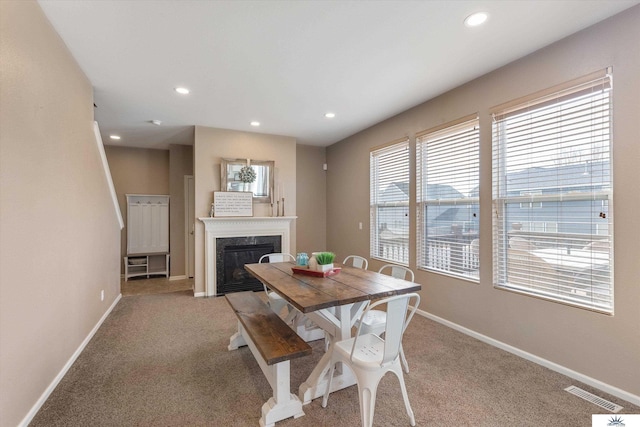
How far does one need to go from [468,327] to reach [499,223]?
117cm

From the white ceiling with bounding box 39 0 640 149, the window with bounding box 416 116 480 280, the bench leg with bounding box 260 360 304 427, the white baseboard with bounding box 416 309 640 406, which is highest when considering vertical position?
the white ceiling with bounding box 39 0 640 149

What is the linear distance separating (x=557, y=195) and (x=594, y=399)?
58.4 inches

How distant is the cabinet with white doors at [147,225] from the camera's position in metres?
5.64

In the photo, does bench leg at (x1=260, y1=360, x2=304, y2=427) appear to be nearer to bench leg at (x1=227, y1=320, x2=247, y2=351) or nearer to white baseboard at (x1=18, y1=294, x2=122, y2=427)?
bench leg at (x1=227, y1=320, x2=247, y2=351)

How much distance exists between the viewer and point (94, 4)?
1.89 m

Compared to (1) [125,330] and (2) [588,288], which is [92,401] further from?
(2) [588,288]

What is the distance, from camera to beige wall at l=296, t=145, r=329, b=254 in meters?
5.81

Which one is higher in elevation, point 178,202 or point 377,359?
point 178,202

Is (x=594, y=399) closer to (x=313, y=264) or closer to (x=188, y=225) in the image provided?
(x=313, y=264)

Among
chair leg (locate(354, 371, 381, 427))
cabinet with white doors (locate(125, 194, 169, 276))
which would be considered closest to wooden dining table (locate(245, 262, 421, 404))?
chair leg (locate(354, 371, 381, 427))

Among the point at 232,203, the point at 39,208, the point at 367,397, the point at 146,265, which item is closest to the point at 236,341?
the point at 367,397

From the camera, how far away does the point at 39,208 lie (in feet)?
6.18

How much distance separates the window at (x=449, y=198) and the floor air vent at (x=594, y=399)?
1.13 meters

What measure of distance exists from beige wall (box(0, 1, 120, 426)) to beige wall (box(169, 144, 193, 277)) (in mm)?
2777
